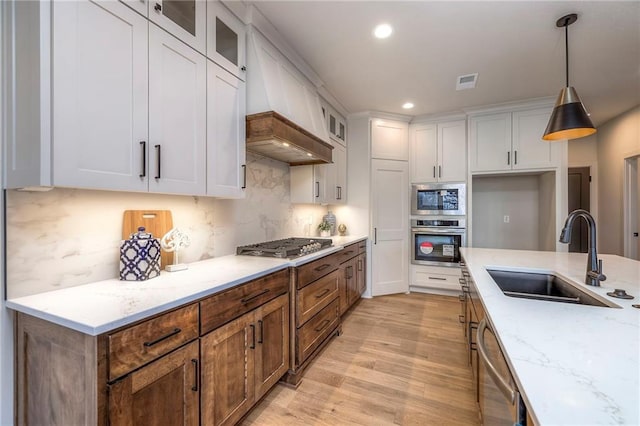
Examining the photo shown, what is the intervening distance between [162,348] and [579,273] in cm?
226

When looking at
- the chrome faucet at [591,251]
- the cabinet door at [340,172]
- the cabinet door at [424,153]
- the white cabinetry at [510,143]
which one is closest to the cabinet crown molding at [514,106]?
the white cabinetry at [510,143]

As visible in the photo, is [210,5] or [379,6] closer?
[210,5]

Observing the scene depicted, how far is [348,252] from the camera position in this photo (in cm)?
322

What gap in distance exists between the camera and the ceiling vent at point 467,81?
2.97 metres

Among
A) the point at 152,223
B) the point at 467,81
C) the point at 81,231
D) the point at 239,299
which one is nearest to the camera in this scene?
the point at 81,231

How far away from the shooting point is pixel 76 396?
0.98 metres

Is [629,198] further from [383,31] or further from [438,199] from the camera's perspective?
[383,31]

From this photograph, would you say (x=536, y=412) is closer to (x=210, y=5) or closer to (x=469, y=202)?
(x=210, y=5)

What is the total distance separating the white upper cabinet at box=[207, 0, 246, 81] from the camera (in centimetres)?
177

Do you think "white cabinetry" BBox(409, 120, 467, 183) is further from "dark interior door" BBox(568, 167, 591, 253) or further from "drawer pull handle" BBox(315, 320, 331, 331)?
"drawer pull handle" BBox(315, 320, 331, 331)

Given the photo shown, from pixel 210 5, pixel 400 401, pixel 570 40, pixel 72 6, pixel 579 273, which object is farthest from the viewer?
pixel 570 40

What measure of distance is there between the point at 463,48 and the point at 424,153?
1.91 metres

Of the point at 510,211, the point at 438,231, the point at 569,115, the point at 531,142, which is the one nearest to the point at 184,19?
the point at 569,115

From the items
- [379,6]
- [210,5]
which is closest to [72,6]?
[210,5]
